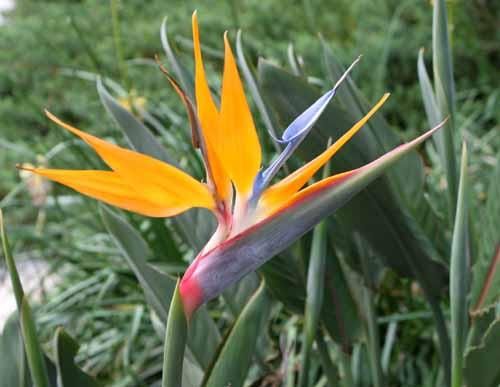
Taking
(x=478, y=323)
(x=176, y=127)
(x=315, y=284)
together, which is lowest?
(x=478, y=323)

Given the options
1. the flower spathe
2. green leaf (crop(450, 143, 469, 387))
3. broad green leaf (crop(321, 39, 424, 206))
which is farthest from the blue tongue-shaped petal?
broad green leaf (crop(321, 39, 424, 206))

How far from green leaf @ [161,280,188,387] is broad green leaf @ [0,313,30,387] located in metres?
0.22

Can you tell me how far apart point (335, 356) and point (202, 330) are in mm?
516

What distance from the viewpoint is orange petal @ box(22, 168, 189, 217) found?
0.57m

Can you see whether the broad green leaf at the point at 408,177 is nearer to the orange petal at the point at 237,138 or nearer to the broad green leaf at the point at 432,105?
the broad green leaf at the point at 432,105

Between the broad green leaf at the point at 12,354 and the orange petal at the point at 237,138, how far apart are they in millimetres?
285

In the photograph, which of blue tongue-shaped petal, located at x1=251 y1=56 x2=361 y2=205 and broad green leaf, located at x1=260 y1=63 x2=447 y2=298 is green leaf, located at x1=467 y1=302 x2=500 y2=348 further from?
blue tongue-shaped petal, located at x1=251 y1=56 x2=361 y2=205

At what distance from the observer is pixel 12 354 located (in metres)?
0.79

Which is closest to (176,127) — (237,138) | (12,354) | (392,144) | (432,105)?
(392,144)

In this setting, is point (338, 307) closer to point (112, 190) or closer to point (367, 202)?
point (367, 202)

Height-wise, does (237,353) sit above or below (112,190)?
below

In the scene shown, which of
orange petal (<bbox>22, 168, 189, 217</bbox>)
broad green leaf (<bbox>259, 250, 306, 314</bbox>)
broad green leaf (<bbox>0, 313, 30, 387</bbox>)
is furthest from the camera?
broad green leaf (<bbox>259, 250, 306, 314</bbox>)

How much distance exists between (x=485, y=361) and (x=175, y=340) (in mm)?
330

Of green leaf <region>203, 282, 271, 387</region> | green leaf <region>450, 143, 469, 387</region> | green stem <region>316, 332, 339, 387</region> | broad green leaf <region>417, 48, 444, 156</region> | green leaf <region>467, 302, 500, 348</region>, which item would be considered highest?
broad green leaf <region>417, 48, 444, 156</region>
